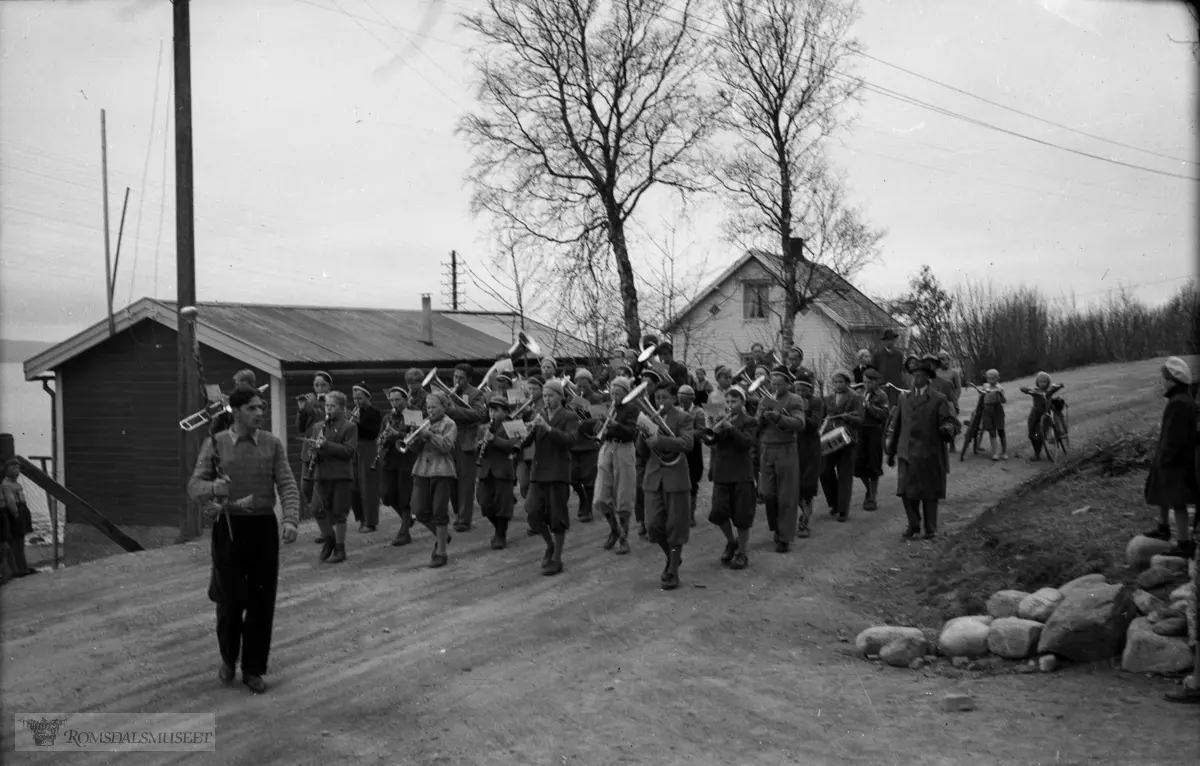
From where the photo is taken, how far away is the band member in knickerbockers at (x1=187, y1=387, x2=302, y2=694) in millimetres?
7852

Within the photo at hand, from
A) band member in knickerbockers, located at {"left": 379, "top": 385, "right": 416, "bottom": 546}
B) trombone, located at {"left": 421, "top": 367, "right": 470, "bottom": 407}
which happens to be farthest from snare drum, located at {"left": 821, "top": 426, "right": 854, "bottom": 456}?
band member in knickerbockers, located at {"left": 379, "top": 385, "right": 416, "bottom": 546}

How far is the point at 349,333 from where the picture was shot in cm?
2420

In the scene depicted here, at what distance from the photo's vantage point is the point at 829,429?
13.7 m

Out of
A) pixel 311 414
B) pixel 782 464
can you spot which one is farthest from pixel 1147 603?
pixel 311 414

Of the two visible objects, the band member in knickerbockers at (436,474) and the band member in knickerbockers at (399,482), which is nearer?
A: the band member in knickerbockers at (436,474)

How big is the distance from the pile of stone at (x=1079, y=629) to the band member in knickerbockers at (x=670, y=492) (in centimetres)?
229

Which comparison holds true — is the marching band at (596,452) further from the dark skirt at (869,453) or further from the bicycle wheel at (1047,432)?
the bicycle wheel at (1047,432)

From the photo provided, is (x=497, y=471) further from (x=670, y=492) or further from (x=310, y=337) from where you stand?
(x=310, y=337)

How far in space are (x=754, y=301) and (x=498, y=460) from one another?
3041 cm

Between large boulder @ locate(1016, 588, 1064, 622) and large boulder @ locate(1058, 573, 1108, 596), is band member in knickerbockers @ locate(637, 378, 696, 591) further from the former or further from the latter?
large boulder @ locate(1058, 573, 1108, 596)

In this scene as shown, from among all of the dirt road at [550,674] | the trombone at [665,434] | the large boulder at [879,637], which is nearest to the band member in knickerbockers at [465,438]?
the dirt road at [550,674]

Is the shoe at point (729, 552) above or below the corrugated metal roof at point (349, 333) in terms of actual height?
below

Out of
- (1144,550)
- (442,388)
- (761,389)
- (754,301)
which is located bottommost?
(1144,550)

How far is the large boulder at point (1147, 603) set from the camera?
793cm
